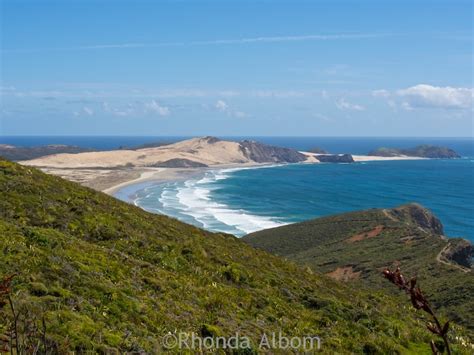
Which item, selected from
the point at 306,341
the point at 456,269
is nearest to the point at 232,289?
the point at 306,341

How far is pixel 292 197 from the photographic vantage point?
127m

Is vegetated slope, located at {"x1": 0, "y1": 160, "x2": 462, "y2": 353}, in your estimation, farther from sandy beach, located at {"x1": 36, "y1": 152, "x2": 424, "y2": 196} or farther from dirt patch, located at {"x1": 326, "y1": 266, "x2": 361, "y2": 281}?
sandy beach, located at {"x1": 36, "y1": 152, "x2": 424, "y2": 196}

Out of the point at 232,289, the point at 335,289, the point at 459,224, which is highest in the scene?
the point at 232,289

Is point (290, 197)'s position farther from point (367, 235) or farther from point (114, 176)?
point (367, 235)

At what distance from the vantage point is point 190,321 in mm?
13523

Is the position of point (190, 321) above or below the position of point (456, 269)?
above

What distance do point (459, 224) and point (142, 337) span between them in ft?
306

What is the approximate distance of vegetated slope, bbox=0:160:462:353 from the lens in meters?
11.6

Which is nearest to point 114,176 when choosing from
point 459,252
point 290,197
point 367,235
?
point 290,197

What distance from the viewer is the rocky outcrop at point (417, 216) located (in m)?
72.2

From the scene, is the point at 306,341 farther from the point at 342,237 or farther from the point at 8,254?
the point at 342,237

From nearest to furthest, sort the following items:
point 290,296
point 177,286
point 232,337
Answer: point 232,337 < point 177,286 < point 290,296

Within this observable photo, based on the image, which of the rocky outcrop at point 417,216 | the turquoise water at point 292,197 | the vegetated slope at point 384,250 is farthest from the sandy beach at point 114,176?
the rocky outcrop at point 417,216

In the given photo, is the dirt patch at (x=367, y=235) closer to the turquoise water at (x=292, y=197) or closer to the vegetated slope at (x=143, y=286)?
the turquoise water at (x=292, y=197)
